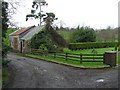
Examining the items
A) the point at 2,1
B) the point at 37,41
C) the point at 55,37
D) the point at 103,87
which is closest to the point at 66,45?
the point at 55,37

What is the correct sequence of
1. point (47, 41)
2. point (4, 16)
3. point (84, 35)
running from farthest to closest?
1. point (84, 35)
2. point (47, 41)
3. point (4, 16)

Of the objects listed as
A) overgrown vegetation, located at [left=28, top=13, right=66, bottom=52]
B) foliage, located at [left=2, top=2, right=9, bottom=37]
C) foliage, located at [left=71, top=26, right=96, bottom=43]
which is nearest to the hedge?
overgrown vegetation, located at [left=28, top=13, right=66, bottom=52]

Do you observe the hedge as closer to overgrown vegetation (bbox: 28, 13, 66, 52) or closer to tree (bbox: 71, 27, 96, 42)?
overgrown vegetation (bbox: 28, 13, 66, 52)

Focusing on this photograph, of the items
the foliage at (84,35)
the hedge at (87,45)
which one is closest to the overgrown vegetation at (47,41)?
the hedge at (87,45)

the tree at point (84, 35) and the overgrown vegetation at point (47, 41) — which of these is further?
the tree at point (84, 35)

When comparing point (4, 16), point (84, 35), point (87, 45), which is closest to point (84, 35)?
point (84, 35)

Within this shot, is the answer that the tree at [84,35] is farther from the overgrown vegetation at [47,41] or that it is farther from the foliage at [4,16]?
the foliage at [4,16]

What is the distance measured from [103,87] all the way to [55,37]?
90.8 feet

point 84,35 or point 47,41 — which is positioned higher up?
point 84,35

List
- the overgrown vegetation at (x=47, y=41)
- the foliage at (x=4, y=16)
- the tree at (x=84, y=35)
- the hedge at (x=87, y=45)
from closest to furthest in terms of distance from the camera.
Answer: the foliage at (x=4, y=16), the overgrown vegetation at (x=47, y=41), the hedge at (x=87, y=45), the tree at (x=84, y=35)

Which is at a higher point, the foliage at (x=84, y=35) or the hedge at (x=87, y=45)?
the foliage at (x=84, y=35)

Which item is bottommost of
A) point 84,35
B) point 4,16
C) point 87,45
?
point 87,45

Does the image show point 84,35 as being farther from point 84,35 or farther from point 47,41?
point 47,41

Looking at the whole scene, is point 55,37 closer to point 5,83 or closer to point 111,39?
point 111,39
